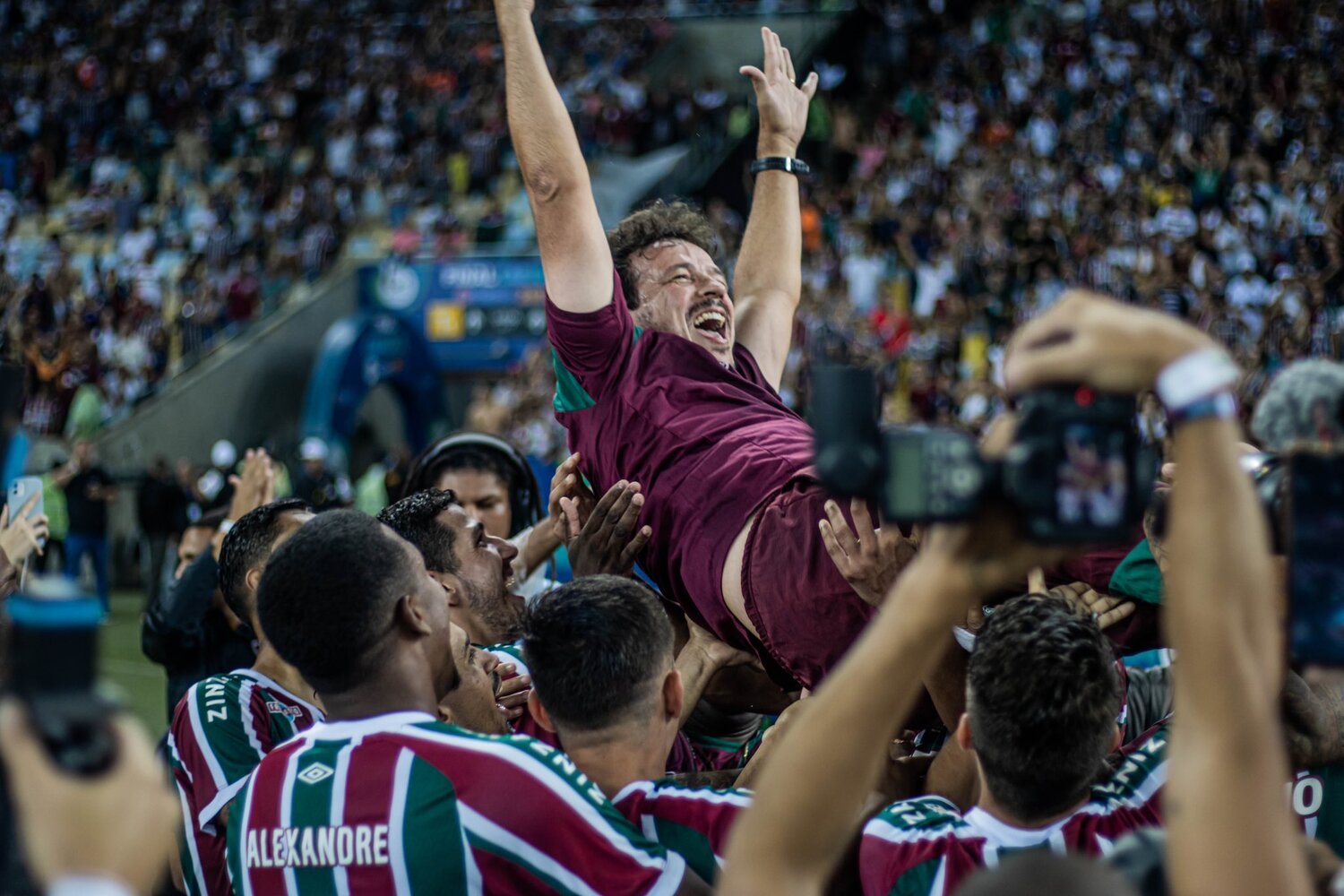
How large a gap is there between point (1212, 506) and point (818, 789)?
512 millimetres

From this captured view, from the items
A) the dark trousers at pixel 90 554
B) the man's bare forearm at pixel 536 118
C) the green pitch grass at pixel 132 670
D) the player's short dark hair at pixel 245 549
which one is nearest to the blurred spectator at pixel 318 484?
the player's short dark hair at pixel 245 549

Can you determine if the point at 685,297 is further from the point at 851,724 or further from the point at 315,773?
the point at 851,724

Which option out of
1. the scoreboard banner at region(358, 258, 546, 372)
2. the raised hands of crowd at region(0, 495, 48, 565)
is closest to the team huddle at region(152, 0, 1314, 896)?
the raised hands of crowd at region(0, 495, 48, 565)

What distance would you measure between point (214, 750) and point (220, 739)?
0.09ft

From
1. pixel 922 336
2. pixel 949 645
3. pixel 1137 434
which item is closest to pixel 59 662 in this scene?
pixel 1137 434

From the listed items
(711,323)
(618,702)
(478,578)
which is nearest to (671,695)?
(618,702)

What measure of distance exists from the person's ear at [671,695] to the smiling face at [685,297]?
152 cm

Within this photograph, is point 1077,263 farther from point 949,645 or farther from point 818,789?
point 818,789

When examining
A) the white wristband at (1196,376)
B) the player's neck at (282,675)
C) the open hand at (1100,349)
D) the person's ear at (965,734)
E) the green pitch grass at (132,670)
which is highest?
the open hand at (1100,349)

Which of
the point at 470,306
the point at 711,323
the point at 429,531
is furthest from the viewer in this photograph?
the point at 470,306

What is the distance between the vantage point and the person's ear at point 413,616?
2.55 m

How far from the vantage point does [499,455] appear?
5102 millimetres

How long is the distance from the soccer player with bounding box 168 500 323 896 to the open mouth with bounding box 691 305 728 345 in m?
1.25

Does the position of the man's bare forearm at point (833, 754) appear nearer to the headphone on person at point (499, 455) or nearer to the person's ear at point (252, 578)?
the person's ear at point (252, 578)
